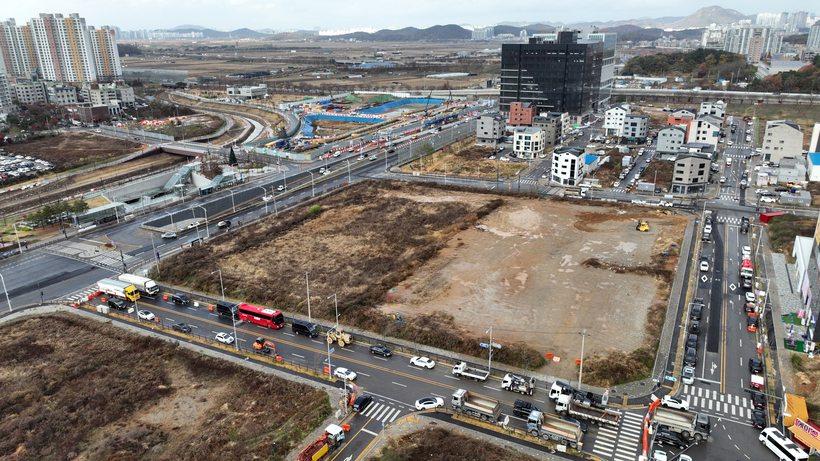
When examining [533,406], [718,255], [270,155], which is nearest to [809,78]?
[718,255]

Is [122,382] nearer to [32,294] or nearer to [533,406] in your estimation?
[32,294]

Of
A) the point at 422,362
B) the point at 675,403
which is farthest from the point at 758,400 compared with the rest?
the point at 422,362

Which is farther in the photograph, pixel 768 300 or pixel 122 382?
pixel 768 300

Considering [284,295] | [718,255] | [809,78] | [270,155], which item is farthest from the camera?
[809,78]

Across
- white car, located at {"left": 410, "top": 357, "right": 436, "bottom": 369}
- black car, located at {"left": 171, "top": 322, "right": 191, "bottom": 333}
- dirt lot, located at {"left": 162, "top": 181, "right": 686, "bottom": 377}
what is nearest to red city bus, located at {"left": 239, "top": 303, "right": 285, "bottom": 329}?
dirt lot, located at {"left": 162, "top": 181, "right": 686, "bottom": 377}

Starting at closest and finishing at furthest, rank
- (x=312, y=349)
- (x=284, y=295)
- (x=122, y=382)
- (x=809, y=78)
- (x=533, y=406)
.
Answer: (x=533, y=406)
(x=122, y=382)
(x=312, y=349)
(x=284, y=295)
(x=809, y=78)

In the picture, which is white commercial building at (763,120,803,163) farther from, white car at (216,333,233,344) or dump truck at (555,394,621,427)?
white car at (216,333,233,344)
